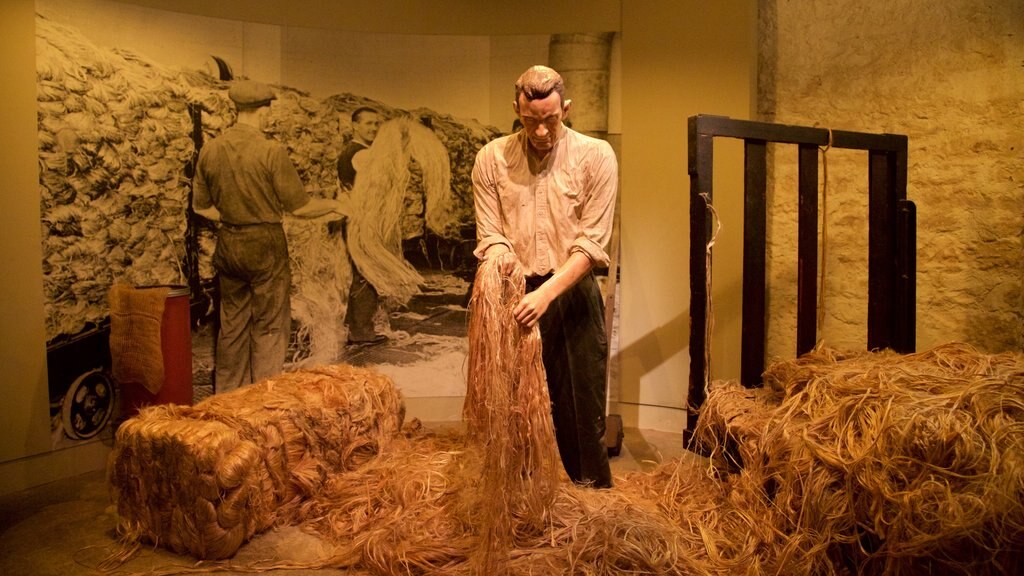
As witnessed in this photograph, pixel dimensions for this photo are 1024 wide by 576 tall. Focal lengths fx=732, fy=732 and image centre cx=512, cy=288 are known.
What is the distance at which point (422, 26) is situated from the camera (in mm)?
4297

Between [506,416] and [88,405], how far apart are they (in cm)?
243

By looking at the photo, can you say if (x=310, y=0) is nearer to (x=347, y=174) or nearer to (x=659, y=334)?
(x=347, y=174)

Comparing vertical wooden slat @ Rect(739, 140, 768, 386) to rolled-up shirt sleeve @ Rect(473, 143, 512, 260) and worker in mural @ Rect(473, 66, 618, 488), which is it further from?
rolled-up shirt sleeve @ Rect(473, 143, 512, 260)

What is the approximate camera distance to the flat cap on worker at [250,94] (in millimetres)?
4020

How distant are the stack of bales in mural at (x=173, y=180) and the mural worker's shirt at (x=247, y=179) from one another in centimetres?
7

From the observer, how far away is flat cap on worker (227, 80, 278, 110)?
4020 mm

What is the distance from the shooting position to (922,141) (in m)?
3.75

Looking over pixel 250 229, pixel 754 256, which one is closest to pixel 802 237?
pixel 754 256

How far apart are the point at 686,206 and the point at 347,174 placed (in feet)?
6.41

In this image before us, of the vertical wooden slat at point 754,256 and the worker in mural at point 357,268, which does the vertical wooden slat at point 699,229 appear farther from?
the worker in mural at point 357,268

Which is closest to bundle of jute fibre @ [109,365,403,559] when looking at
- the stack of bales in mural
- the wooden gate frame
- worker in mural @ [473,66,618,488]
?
worker in mural @ [473,66,618,488]

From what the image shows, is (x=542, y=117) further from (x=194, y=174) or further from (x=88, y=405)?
(x=88, y=405)

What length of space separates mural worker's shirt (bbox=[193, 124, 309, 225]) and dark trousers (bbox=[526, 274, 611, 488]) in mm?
1981

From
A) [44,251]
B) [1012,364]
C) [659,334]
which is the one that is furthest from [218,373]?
[1012,364]
